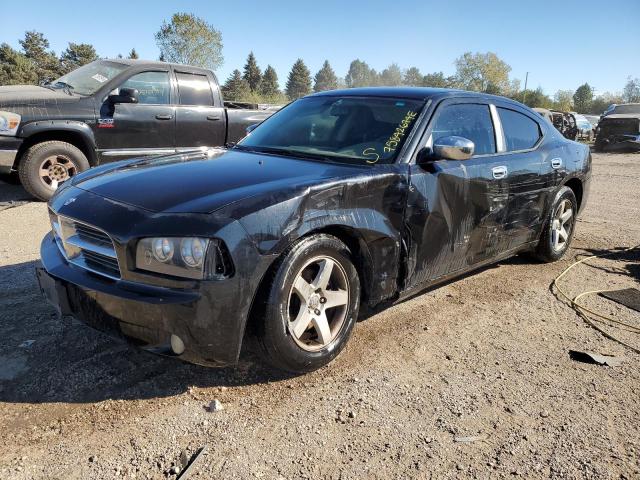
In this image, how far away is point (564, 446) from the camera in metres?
2.32

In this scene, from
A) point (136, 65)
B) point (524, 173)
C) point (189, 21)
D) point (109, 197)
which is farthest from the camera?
point (189, 21)

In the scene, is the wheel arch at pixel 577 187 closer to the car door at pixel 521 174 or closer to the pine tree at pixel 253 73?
the car door at pixel 521 174

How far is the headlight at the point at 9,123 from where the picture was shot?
6.13 m

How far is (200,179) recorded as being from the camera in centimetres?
280

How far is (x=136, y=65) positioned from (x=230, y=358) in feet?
19.5

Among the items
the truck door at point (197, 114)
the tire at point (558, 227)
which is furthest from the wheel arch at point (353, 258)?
the truck door at point (197, 114)

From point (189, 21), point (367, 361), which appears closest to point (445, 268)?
point (367, 361)

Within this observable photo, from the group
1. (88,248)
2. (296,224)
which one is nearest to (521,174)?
(296,224)

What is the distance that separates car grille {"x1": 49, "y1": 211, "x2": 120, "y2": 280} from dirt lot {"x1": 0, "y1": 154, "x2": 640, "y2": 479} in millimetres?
597

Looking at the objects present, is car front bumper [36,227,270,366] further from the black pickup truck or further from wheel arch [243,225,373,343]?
the black pickup truck

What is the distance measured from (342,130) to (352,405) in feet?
6.26

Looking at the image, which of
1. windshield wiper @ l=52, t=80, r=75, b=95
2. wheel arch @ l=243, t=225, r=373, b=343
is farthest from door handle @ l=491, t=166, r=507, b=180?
windshield wiper @ l=52, t=80, r=75, b=95

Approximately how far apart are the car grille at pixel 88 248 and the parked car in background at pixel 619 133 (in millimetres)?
20565

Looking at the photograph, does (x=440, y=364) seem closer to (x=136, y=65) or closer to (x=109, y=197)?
(x=109, y=197)
